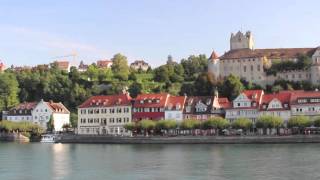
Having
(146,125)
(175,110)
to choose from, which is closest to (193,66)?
(175,110)

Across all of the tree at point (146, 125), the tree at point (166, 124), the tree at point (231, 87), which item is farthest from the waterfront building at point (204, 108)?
the tree at point (231, 87)

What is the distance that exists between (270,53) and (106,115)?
47.5 meters

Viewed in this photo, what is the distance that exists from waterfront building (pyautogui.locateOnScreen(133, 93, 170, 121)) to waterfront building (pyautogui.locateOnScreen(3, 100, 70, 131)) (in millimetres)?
22920

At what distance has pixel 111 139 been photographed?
103 metres

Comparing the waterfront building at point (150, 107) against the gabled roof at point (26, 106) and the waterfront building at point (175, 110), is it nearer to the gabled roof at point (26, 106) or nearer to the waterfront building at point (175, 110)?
the waterfront building at point (175, 110)

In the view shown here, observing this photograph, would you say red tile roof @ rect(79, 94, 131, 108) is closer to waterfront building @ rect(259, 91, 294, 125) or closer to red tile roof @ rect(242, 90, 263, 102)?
red tile roof @ rect(242, 90, 263, 102)

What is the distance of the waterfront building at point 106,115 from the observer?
377 ft

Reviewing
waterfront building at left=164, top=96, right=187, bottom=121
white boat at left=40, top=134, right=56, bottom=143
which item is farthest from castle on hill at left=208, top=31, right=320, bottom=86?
white boat at left=40, top=134, right=56, bottom=143

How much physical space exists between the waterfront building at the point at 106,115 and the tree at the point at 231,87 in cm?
2049

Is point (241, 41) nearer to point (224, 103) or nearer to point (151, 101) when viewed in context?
point (224, 103)

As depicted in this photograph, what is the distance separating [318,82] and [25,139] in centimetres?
5753

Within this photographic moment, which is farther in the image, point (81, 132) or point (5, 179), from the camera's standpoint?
point (81, 132)

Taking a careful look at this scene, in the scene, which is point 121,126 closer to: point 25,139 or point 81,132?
point 81,132

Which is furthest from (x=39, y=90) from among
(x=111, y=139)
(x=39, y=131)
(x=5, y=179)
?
(x=5, y=179)
